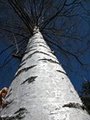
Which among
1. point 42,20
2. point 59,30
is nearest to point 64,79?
point 42,20

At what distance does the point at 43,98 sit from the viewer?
1.50m

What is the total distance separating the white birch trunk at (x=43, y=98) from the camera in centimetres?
136

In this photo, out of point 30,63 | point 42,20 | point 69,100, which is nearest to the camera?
point 69,100

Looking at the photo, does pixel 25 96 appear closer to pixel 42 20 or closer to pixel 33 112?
pixel 33 112

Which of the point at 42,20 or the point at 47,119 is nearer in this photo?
the point at 47,119

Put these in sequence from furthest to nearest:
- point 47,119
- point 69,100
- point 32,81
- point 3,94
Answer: point 3,94 < point 32,81 < point 69,100 < point 47,119

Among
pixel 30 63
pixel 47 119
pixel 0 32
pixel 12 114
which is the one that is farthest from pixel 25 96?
pixel 0 32

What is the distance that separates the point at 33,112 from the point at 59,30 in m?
5.75

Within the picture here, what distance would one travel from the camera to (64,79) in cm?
189

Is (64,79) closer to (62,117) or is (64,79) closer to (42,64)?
(42,64)

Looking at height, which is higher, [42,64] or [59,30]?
[42,64]

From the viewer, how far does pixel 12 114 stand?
146 cm

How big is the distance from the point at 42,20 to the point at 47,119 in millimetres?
4984

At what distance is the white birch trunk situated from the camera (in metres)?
1.36
